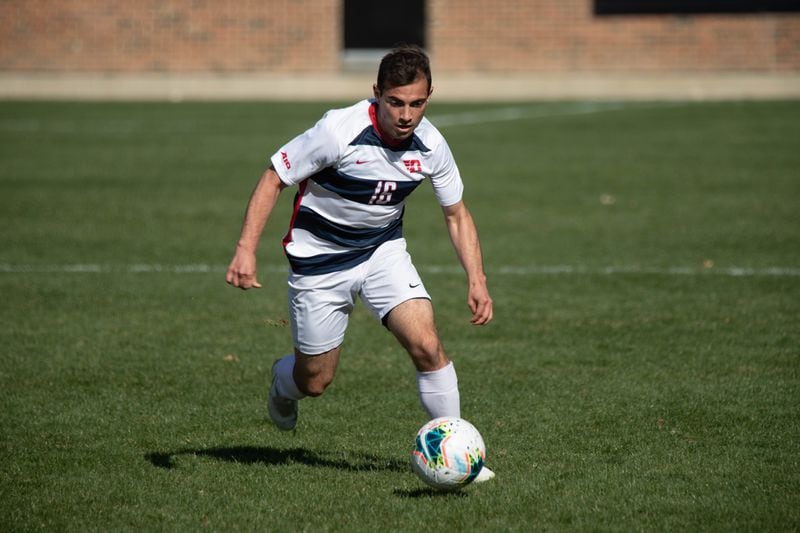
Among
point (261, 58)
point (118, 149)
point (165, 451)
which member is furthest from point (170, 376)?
point (261, 58)

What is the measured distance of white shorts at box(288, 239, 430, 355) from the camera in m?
5.92

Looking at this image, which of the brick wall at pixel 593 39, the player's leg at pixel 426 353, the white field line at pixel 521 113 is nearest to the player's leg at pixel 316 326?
the player's leg at pixel 426 353

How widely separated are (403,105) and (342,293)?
3.53 ft

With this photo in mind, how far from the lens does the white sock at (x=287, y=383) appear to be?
20.6 feet

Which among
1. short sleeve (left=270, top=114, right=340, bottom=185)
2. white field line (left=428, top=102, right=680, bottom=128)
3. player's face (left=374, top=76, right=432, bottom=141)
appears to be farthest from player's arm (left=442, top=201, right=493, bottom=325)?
white field line (left=428, top=102, right=680, bottom=128)

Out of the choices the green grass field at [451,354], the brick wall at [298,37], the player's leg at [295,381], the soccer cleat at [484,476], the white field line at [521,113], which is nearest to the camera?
the green grass field at [451,354]

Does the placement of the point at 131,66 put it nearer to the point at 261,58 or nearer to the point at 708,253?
the point at 261,58

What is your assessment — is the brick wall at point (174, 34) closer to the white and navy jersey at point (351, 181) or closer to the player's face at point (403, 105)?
the white and navy jersey at point (351, 181)

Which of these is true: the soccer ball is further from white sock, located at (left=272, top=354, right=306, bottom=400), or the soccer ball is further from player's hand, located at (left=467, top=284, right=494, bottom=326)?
white sock, located at (left=272, top=354, right=306, bottom=400)

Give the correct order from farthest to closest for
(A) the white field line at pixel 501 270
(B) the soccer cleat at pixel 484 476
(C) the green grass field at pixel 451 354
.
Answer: (A) the white field line at pixel 501 270, (B) the soccer cleat at pixel 484 476, (C) the green grass field at pixel 451 354

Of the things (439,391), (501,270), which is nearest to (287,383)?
(439,391)

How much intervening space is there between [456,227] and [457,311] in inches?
147

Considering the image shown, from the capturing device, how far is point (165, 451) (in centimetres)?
630

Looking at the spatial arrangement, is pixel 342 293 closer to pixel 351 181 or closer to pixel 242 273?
pixel 351 181
